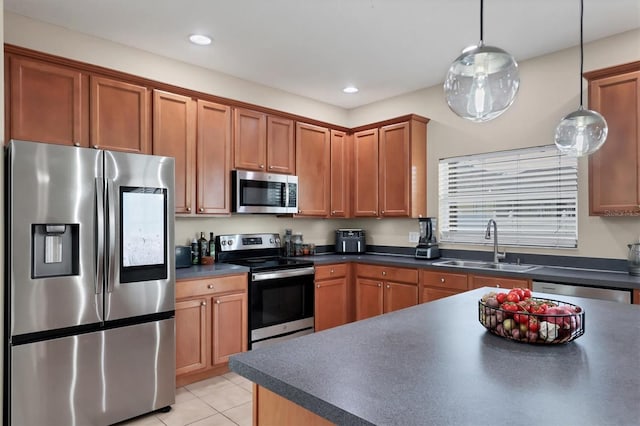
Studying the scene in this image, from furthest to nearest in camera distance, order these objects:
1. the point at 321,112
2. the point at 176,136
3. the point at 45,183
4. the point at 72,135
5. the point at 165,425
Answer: the point at 321,112 → the point at 176,136 → the point at 72,135 → the point at 165,425 → the point at 45,183

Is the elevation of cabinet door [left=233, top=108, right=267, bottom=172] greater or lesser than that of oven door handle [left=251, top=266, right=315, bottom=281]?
greater

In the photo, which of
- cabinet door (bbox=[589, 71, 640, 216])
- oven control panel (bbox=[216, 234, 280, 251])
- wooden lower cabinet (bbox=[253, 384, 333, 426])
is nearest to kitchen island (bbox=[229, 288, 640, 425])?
wooden lower cabinet (bbox=[253, 384, 333, 426])

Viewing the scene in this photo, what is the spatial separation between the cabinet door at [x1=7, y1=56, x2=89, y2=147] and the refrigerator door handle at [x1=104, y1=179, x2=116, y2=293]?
2.04 feet

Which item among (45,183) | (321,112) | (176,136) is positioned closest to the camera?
(45,183)

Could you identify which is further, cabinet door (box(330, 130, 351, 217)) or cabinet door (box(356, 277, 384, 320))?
cabinet door (box(330, 130, 351, 217))

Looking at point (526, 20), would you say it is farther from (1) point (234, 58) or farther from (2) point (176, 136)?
(2) point (176, 136)

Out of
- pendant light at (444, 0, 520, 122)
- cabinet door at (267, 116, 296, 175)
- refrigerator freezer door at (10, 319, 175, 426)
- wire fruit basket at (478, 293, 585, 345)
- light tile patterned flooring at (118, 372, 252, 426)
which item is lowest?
light tile patterned flooring at (118, 372, 252, 426)

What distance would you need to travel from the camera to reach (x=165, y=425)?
8.41 ft

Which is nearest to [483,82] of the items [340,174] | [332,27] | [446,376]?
[446,376]

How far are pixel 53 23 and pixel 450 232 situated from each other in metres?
3.89

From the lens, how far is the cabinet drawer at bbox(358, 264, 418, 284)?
12.4 feet

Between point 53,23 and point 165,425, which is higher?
point 53,23

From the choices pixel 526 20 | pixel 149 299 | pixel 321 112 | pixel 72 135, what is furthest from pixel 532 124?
pixel 72 135

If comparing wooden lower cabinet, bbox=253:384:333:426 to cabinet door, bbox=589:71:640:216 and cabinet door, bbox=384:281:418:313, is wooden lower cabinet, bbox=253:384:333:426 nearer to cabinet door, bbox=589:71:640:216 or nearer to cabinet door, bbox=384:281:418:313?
cabinet door, bbox=384:281:418:313
